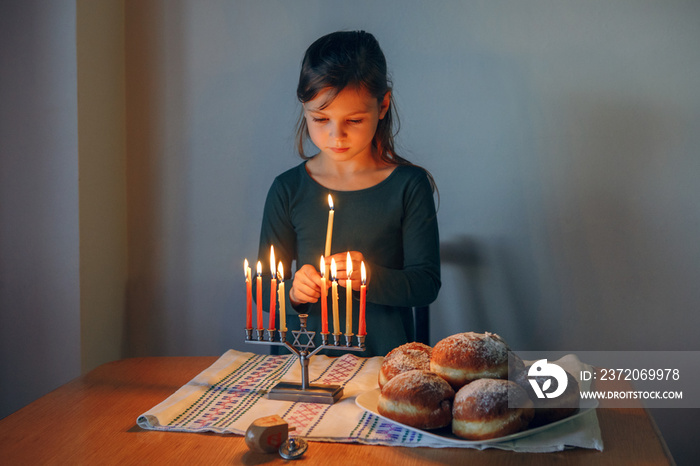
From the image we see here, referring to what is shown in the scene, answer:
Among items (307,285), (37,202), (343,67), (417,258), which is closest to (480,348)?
(307,285)

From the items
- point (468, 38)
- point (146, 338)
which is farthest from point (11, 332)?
point (468, 38)

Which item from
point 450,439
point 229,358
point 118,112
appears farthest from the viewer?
point 118,112

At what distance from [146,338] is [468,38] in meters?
1.42

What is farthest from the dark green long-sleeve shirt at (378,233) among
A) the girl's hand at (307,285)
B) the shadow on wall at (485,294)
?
the shadow on wall at (485,294)

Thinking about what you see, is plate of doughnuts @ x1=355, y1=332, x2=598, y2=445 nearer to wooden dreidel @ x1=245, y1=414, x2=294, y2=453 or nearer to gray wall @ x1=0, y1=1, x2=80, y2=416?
wooden dreidel @ x1=245, y1=414, x2=294, y2=453

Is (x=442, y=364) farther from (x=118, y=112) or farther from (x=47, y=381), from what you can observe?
(x=118, y=112)

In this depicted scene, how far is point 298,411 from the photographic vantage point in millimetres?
926

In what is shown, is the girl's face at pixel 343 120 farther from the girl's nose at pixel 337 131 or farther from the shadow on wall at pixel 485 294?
the shadow on wall at pixel 485 294

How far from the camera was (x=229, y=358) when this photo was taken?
1.20 metres

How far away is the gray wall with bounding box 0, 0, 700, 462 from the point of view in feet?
5.70

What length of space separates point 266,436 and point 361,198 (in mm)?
814

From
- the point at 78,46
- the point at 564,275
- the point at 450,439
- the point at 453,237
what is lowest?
the point at 450,439

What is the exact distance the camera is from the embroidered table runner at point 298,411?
2.65 feet

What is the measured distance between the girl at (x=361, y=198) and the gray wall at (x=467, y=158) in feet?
1.27
